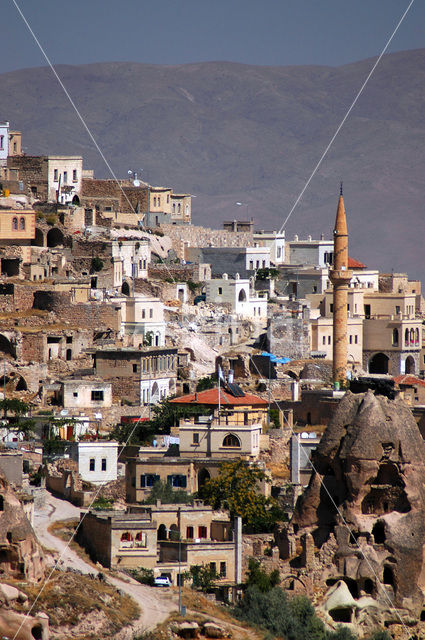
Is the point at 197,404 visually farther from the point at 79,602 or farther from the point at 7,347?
the point at 79,602

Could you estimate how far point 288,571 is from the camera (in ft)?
192

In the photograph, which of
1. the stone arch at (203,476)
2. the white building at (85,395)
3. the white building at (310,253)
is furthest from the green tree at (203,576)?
the white building at (310,253)

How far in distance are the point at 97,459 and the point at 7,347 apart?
14678 mm

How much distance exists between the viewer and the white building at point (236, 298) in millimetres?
101938

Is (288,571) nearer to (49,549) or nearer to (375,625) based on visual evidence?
(375,625)

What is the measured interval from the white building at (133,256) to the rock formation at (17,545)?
44267 mm

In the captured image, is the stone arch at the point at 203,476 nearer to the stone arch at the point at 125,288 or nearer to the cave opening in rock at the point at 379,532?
the cave opening in rock at the point at 379,532

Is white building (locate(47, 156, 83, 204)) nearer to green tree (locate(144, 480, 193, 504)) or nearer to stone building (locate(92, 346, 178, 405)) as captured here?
stone building (locate(92, 346, 178, 405))

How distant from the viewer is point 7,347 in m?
82.8

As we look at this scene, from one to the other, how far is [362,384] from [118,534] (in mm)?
10928

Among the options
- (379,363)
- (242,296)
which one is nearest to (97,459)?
(242,296)

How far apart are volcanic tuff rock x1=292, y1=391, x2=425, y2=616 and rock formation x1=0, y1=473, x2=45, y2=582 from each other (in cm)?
993

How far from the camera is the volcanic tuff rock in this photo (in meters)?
57.8

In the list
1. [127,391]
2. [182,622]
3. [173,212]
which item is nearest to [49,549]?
[182,622]
